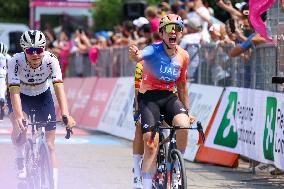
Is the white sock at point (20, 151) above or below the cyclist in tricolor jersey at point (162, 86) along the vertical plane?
below

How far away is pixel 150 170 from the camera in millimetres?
10141

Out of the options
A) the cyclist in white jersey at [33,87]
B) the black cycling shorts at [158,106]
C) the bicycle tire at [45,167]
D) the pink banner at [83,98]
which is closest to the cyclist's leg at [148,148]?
the black cycling shorts at [158,106]

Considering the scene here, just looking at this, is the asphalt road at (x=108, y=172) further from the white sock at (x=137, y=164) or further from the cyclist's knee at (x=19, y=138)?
the white sock at (x=137, y=164)

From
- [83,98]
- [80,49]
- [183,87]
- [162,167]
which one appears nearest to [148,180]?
[162,167]

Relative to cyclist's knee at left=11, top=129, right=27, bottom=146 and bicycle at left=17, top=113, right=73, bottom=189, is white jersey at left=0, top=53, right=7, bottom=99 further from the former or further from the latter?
bicycle at left=17, top=113, right=73, bottom=189

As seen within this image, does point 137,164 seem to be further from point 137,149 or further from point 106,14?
point 106,14

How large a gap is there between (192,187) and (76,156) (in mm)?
4327

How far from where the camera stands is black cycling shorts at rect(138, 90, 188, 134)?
10242 millimetres

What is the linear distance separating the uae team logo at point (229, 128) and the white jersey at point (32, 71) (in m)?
4.40

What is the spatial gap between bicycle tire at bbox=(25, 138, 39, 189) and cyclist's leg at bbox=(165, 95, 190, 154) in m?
1.62

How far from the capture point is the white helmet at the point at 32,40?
10453 mm

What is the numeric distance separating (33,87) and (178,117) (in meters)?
1.97

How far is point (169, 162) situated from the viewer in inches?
390

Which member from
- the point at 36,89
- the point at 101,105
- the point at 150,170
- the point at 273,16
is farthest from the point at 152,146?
the point at 101,105
